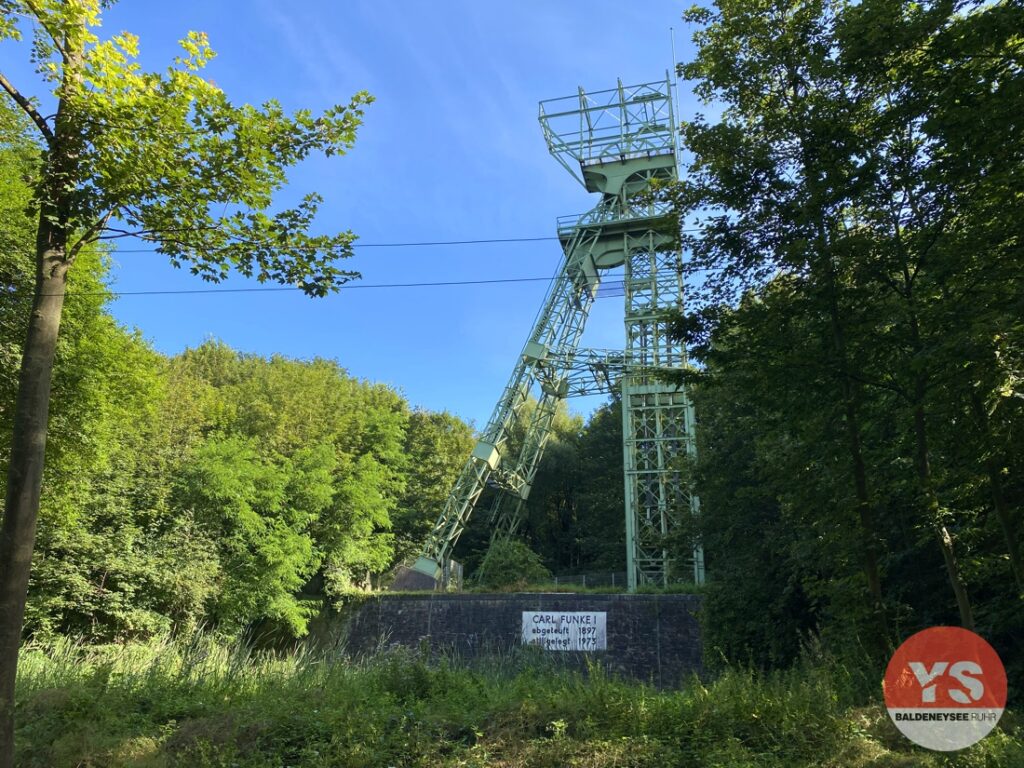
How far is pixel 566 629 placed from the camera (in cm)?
2031

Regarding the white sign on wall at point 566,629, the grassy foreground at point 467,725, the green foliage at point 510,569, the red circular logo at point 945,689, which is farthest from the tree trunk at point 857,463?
the green foliage at point 510,569

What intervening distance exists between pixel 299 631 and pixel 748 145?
21604 millimetres

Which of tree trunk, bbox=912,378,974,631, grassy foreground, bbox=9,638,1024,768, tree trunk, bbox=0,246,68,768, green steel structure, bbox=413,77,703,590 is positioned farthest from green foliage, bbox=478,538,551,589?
tree trunk, bbox=0,246,68,768

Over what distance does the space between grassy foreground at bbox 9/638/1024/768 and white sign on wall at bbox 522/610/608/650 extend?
12942 mm

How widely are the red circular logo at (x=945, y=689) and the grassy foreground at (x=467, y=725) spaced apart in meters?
0.15

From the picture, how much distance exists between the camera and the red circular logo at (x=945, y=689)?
Answer: 17.1 feet

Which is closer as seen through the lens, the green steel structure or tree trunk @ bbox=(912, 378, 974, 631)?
tree trunk @ bbox=(912, 378, 974, 631)

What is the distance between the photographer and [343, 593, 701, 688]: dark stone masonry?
18859mm

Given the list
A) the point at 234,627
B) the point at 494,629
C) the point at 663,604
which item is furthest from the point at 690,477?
the point at 234,627

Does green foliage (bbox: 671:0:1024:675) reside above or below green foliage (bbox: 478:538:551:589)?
above

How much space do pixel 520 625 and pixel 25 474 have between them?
17.8 metres

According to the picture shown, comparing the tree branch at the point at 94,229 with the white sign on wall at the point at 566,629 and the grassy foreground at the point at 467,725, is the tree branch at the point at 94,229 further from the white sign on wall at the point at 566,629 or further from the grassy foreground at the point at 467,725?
the white sign on wall at the point at 566,629

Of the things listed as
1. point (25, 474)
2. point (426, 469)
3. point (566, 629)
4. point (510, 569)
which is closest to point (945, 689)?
point (25, 474)

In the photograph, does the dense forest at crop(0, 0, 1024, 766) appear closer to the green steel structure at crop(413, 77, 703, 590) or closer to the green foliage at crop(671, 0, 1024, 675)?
the green foliage at crop(671, 0, 1024, 675)
